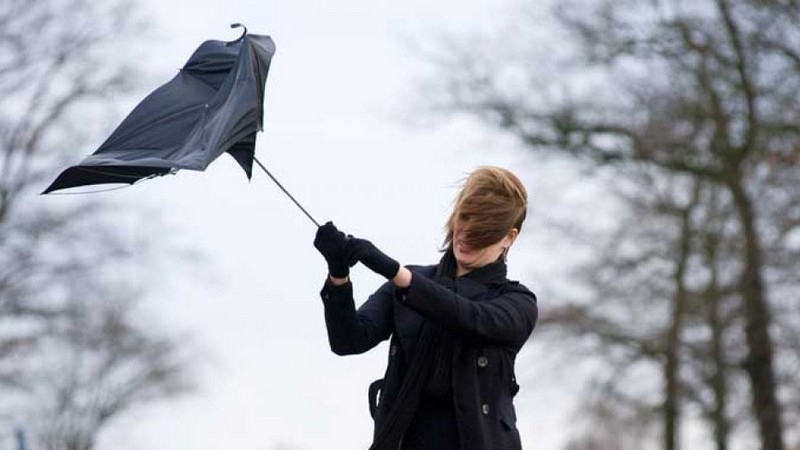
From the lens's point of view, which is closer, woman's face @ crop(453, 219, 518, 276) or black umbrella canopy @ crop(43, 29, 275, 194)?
black umbrella canopy @ crop(43, 29, 275, 194)

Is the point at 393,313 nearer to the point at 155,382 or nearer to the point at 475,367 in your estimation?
the point at 475,367

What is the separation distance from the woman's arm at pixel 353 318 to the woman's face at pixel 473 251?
241mm

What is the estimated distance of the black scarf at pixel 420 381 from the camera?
633 cm

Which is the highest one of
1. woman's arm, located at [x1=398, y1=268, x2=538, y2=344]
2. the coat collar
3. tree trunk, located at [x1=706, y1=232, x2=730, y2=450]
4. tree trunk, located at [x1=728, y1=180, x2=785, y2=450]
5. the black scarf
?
tree trunk, located at [x1=706, y1=232, x2=730, y2=450]

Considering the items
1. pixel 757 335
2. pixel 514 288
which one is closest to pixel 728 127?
pixel 757 335

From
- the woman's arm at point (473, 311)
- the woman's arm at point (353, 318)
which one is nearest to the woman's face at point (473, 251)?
the woman's arm at point (473, 311)

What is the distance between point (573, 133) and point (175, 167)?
26.3 metres

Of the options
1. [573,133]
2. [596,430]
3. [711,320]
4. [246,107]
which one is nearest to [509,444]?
[246,107]

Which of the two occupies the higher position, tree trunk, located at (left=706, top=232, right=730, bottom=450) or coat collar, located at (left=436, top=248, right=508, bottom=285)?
tree trunk, located at (left=706, top=232, right=730, bottom=450)

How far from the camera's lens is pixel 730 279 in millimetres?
33500

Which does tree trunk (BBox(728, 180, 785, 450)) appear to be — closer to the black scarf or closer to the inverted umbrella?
the inverted umbrella

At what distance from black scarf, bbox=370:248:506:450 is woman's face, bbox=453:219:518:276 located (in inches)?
10.3

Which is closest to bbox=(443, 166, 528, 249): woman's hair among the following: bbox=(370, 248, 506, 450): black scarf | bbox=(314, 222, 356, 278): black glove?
bbox=(370, 248, 506, 450): black scarf

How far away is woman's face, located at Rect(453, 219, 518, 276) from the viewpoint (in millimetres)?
6477
